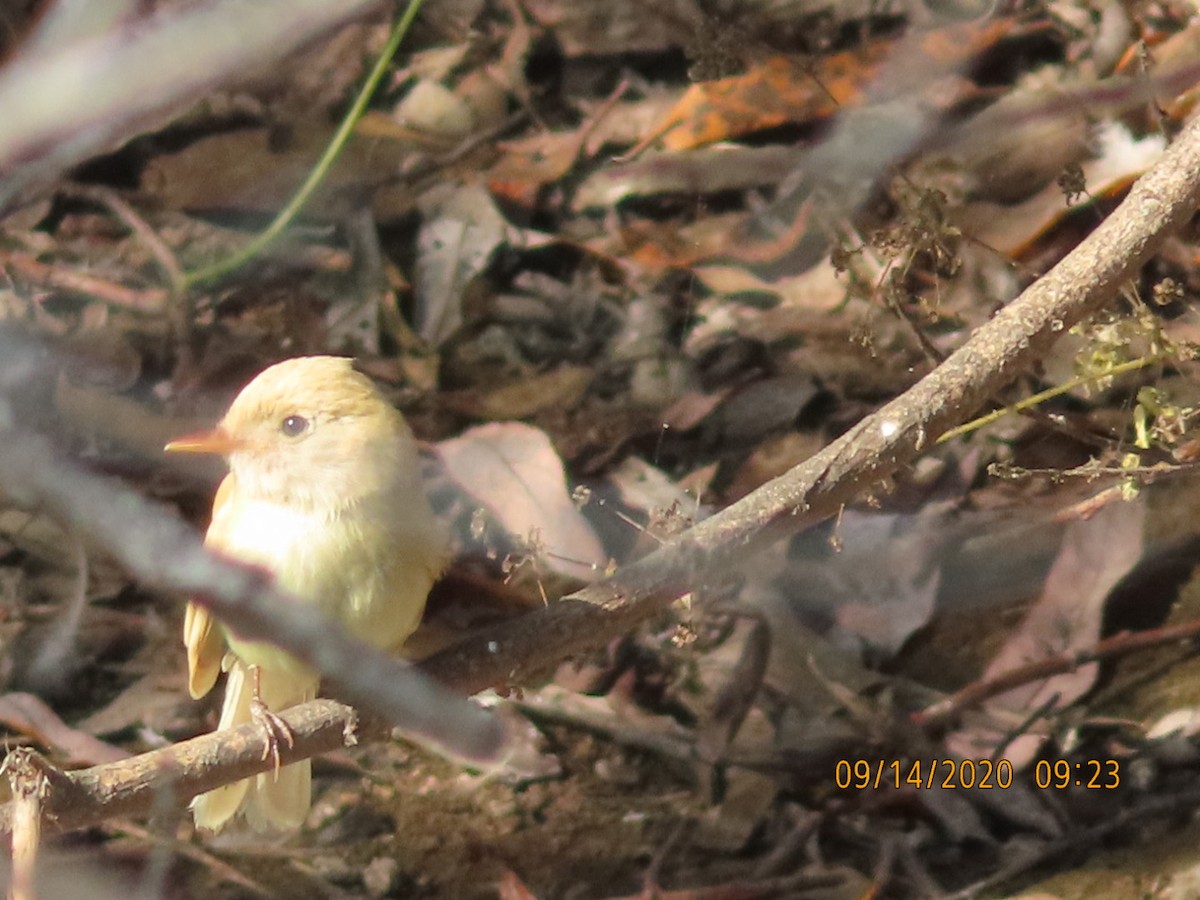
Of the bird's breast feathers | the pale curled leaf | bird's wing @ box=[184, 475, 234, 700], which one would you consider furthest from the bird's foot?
the pale curled leaf

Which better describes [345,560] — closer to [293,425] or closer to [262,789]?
[293,425]

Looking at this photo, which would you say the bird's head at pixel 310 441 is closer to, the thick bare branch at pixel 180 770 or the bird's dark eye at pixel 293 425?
the bird's dark eye at pixel 293 425

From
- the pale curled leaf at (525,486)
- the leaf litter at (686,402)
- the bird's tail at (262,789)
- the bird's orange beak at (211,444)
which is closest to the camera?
the bird's orange beak at (211,444)

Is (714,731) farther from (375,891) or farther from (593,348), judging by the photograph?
(593,348)

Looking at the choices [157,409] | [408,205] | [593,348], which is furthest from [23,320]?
[593,348]

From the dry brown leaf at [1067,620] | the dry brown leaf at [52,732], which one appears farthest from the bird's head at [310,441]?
the dry brown leaf at [1067,620]

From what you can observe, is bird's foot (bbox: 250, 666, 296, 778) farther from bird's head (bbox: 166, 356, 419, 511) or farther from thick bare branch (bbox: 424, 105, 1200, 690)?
bird's head (bbox: 166, 356, 419, 511)
